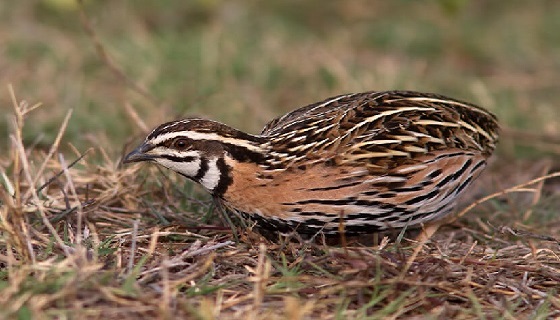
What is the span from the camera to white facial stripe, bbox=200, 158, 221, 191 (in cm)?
491

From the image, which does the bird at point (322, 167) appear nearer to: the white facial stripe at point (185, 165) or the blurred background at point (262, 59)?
the white facial stripe at point (185, 165)

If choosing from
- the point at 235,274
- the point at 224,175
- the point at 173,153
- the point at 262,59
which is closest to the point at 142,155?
the point at 173,153

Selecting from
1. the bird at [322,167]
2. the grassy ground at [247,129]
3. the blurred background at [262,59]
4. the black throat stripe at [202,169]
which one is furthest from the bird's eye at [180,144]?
the blurred background at [262,59]

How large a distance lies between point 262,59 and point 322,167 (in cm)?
459

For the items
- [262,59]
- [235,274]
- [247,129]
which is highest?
[262,59]

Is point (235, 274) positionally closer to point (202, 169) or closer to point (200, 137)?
point (202, 169)

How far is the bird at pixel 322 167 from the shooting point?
4.84m

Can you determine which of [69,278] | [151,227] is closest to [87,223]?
[151,227]

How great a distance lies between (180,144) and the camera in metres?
4.88

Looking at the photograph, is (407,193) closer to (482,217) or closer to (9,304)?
(482,217)

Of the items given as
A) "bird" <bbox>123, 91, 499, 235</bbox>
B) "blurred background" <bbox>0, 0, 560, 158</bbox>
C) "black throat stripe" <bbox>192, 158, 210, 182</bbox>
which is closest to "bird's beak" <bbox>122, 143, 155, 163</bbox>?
"bird" <bbox>123, 91, 499, 235</bbox>

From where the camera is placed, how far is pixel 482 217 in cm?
600

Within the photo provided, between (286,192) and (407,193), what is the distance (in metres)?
Answer: 0.71

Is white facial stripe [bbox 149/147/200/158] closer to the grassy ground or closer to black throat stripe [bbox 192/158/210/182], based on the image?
black throat stripe [bbox 192/158/210/182]
